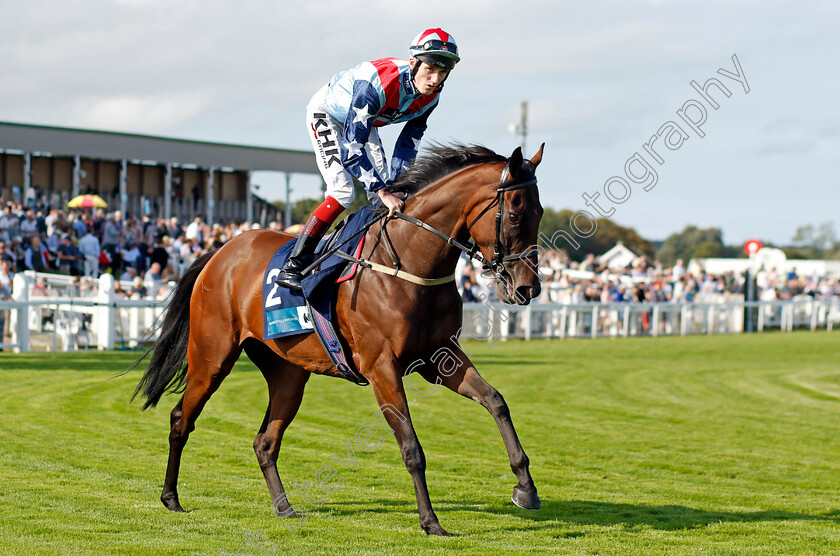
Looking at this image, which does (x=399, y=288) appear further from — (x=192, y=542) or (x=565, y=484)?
(x=565, y=484)

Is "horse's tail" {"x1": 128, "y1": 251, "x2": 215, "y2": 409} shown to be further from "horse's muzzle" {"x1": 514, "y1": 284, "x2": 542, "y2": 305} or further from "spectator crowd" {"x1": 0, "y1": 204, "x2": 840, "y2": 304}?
"spectator crowd" {"x1": 0, "y1": 204, "x2": 840, "y2": 304}

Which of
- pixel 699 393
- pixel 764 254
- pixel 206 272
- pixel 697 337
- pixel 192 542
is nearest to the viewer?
pixel 192 542

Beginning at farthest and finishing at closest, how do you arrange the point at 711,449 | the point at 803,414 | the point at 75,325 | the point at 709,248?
the point at 709,248
the point at 75,325
the point at 803,414
the point at 711,449

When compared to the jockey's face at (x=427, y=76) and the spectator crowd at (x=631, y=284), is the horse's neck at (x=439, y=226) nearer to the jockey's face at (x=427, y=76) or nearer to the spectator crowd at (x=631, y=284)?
the jockey's face at (x=427, y=76)

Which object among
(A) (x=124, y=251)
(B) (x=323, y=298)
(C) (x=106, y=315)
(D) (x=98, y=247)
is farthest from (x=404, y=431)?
(A) (x=124, y=251)

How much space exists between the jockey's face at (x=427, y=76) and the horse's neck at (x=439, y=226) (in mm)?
494

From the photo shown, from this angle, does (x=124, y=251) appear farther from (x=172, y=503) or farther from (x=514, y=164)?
(x=514, y=164)

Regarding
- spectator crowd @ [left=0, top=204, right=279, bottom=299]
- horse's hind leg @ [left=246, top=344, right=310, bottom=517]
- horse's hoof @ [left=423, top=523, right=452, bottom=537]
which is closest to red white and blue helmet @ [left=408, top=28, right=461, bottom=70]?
horse's hind leg @ [left=246, top=344, right=310, bottom=517]

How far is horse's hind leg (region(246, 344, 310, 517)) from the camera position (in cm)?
557

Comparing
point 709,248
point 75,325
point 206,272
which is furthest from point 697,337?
point 709,248

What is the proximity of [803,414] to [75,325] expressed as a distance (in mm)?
11371

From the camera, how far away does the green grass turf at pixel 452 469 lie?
472 centimetres

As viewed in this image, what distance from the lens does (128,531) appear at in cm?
473

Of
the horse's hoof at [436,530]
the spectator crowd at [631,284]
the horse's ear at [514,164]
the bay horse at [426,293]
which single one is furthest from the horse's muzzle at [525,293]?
the spectator crowd at [631,284]
